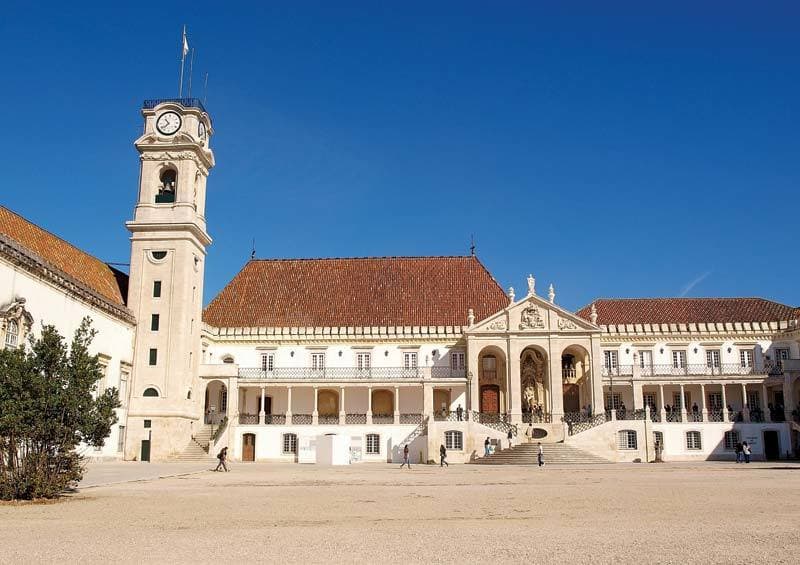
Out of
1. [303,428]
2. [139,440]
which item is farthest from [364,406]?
[139,440]

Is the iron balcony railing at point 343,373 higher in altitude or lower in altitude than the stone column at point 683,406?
higher

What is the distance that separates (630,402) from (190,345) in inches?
1001

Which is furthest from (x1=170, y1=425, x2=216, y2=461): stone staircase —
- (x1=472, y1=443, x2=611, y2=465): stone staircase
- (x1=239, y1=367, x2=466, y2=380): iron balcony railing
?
(x1=472, y1=443, x2=611, y2=465): stone staircase

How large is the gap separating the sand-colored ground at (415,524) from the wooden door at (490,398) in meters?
24.5

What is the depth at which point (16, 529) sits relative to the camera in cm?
1295

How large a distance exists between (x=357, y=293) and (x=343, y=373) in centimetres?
605

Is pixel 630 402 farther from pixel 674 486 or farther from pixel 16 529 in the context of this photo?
pixel 16 529

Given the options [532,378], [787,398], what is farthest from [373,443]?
[787,398]

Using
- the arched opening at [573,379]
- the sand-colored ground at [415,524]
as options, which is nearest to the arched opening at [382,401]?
the arched opening at [573,379]

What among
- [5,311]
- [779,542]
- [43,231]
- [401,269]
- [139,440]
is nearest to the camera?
[779,542]

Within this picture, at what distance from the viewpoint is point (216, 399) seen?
154 ft

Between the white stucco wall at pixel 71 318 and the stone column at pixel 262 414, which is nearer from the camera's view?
the white stucco wall at pixel 71 318

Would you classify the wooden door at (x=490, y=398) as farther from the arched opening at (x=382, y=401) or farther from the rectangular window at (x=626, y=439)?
the rectangular window at (x=626, y=439)

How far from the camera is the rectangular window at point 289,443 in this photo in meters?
44.1
